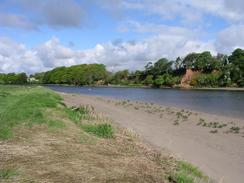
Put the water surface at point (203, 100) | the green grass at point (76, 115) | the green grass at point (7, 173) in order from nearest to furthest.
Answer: the green grass at point (7, 173), the green grass at point (76, 115), the water surface at point (203, 100)

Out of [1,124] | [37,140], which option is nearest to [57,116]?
[1,124]

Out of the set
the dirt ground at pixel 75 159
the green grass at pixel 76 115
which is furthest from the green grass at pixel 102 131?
the green grass at pixel 76 115

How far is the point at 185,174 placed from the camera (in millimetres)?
11578

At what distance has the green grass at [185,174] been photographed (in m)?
10.8

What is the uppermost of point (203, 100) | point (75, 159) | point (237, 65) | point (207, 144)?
point (237, 65)

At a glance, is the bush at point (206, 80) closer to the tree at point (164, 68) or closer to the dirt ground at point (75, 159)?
the tree at point (164, 68)

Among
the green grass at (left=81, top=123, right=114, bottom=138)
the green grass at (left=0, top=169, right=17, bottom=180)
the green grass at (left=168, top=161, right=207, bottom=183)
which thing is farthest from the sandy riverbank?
the green grass at (left=0, top=169, right=17, bottom=180)

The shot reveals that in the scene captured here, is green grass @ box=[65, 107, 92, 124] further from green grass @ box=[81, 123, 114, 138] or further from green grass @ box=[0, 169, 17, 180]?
green grass @ box=[0, 169, 17, 180]

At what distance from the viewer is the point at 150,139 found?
65.4ft

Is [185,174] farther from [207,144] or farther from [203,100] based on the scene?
[203,100]

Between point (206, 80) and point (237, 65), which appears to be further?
point (206, 80)

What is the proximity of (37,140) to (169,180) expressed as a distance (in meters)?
5.88

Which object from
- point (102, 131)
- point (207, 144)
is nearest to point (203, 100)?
point (207, 144)

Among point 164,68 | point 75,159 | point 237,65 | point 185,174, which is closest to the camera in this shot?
point 185,174
